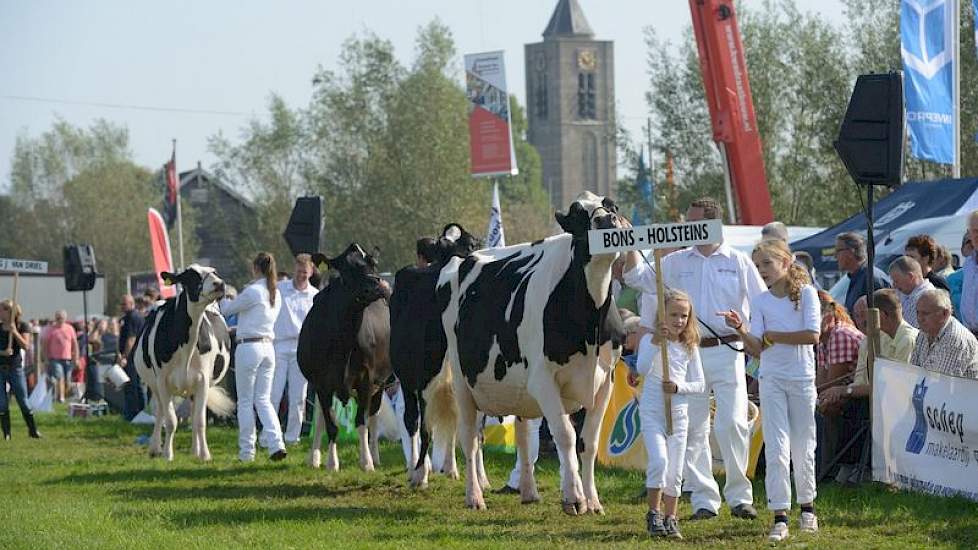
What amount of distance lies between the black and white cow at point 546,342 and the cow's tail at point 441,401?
67 centimetres

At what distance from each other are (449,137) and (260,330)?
55.7m

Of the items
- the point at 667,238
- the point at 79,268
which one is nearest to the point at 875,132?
the point at 667,238

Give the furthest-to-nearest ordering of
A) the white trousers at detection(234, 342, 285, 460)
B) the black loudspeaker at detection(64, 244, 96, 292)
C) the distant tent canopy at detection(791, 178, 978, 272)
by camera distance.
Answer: the black loudspeaker at detection(64, 244, 96, 292) < the distant tent canopy at detection(791, 178, 978, 272) < the white trousers at detection(234, 342, 285, 460)

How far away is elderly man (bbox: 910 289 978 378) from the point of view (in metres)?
11.6

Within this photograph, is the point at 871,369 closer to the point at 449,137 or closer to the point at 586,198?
the point at 586,198

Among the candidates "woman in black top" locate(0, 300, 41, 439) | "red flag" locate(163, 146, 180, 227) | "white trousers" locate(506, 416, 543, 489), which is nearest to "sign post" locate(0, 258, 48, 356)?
"woman in black top" locate(0, 300, 41, 439)

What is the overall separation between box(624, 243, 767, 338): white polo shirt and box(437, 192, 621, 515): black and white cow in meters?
0.58

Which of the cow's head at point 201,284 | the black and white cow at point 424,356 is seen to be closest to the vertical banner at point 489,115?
the cow's head at point 201,284

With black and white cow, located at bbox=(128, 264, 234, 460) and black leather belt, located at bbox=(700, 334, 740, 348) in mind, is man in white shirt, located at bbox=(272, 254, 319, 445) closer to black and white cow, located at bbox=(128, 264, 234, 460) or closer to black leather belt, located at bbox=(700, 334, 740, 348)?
black and white cow, located at bbox=(128, 264, 234, 460)

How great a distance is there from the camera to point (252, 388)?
17.0 meters

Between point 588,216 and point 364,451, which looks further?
point 364,451

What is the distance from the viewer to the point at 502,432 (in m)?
16.9

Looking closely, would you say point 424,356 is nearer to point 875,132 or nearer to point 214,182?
point 875,132

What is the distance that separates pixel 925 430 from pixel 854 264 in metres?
2.60
